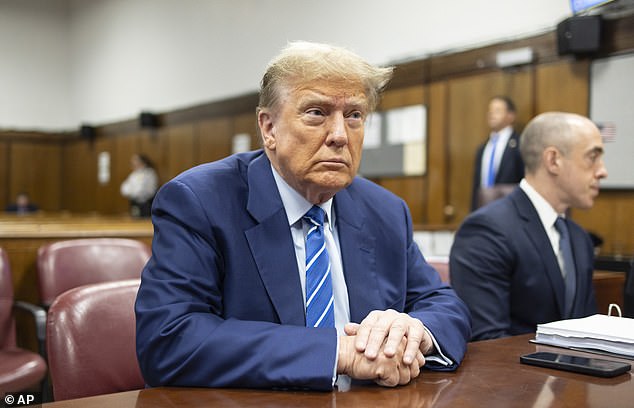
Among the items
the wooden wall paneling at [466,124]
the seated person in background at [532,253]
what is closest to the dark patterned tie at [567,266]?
the seated person in background at [532,253]

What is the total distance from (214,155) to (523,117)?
5891 millimetres

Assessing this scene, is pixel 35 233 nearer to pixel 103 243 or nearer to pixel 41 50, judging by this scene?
pixel 103 243

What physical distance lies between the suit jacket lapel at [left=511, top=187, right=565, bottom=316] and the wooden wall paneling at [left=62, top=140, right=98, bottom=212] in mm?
13576

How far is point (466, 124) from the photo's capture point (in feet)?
25.3

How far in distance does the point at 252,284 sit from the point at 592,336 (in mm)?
785

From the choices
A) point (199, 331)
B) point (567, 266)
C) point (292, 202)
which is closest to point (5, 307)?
point (292, 202)

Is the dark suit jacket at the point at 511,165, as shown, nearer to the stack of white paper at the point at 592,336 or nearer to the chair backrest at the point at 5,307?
the chair backrest at the point at 5,307

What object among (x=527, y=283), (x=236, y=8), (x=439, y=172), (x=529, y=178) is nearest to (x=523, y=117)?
(x=439, y=172)

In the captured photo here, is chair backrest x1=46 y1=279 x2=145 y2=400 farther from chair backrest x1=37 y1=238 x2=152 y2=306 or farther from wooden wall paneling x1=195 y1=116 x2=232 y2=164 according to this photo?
wooden wall paneling x1=195 y1=116 x2=232 y2=164

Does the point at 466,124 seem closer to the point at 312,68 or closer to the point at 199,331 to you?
the point at 312,68

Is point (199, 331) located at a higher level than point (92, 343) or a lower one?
higher

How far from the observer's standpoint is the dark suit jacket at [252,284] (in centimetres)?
143

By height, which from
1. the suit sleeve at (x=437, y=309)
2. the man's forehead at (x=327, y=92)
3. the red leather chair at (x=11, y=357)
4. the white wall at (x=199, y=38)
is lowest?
the red leather chair at (x=11, y=357)

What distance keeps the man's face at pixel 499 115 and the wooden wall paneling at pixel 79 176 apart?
10327mm
